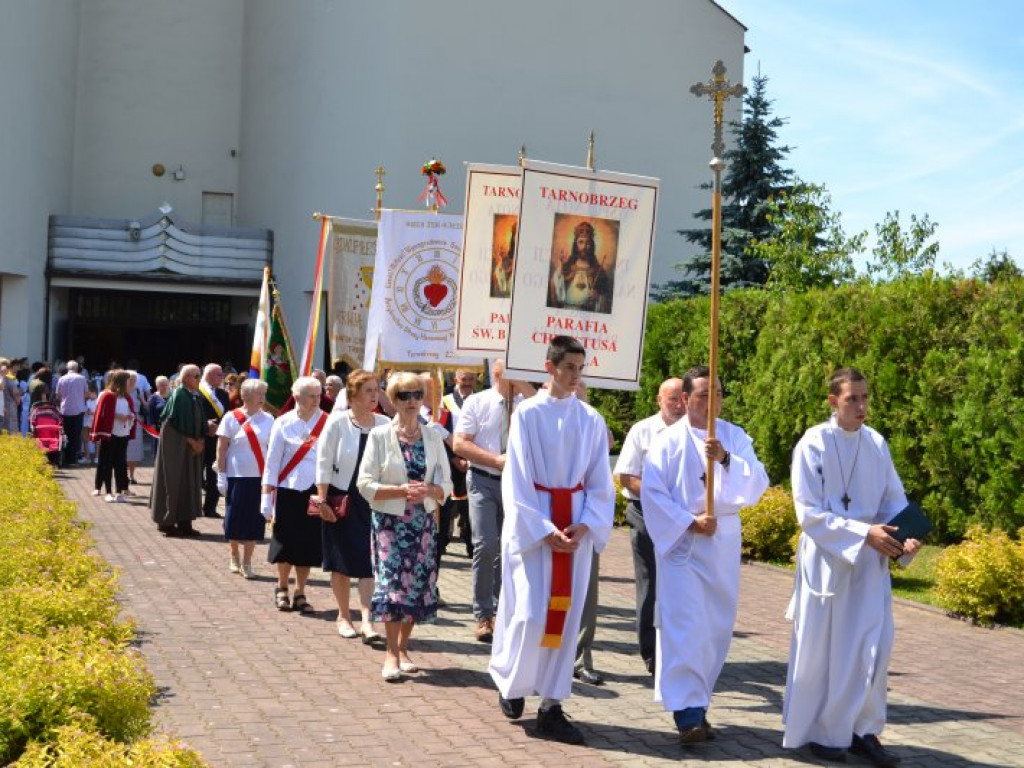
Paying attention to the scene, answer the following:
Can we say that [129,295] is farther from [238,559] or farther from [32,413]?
[238,559]

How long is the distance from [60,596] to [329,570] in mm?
3026

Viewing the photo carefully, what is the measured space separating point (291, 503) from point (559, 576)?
4167 millimetres

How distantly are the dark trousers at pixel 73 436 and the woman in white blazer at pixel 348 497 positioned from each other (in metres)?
16.8

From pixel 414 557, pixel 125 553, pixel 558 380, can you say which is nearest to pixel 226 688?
pixel 414 557

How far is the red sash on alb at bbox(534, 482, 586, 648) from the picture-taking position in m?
7.17

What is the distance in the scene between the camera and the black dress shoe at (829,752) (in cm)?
666

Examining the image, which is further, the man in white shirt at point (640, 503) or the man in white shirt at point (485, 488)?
the man in white shirt at point (485, 488)

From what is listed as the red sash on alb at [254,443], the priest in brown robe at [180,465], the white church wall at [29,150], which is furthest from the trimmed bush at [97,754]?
the white church wall at [29,150]

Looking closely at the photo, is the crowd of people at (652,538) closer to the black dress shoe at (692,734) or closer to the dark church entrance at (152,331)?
the black dress shoe at (692,734)

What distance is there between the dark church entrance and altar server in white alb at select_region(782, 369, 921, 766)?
99.1ft

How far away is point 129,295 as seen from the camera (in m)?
36.8

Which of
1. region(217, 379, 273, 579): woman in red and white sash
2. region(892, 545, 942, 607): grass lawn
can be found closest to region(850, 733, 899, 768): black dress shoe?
region(892, 545, 942, 607): grass lawn

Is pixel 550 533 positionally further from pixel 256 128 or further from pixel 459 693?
pixel 256 128

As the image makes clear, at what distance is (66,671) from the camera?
5.36m
